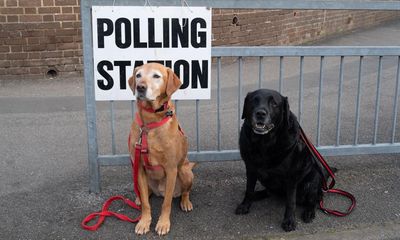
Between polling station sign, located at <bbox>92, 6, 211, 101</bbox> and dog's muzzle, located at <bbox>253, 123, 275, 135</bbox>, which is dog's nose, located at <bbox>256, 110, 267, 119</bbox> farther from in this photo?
polling station sign, located at <bbox>92, 6, 211, 101</bbox>

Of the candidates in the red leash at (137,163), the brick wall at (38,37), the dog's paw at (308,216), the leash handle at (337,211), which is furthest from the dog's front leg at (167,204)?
the brick wall at (38,37)

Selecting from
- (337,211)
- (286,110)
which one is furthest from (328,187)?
(286,110)

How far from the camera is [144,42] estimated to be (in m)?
4.07

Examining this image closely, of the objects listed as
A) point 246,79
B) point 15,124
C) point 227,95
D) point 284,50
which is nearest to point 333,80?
point 246,79

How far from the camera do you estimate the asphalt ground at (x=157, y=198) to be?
12.9ft

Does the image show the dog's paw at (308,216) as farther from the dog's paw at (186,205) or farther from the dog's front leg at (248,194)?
the dog's paw at (186,205)

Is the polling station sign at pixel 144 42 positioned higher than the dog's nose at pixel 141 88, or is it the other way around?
the polling station sign at pixel 144 42

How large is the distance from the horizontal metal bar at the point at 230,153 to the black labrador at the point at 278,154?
2.03 ft

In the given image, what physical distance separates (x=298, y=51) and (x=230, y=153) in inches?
43.9

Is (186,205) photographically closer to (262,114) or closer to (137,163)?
(137,163)

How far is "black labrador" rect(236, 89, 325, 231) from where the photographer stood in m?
3.72

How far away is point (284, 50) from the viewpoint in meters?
4.41

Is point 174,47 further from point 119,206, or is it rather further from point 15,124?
point 15,124

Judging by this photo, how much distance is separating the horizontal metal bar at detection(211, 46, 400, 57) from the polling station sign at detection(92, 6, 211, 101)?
0.21m
